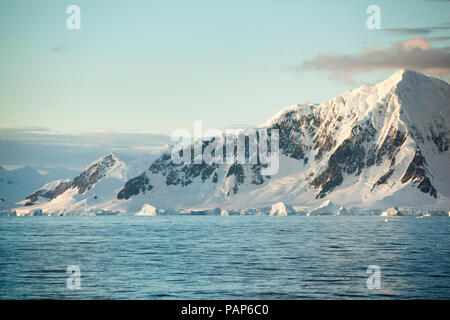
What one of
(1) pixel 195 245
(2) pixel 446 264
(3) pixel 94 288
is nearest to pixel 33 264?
(3) pixel 94 288

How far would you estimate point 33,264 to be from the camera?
68.4 meters

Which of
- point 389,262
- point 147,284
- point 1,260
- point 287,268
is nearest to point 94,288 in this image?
point 147,284

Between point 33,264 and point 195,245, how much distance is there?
3347 centimetres

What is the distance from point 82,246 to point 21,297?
48938 mm

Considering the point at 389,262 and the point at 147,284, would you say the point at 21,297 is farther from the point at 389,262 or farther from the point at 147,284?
the point at 389,262

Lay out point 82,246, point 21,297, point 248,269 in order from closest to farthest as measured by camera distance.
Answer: point 21,297 → point 248,269 → point 82,246

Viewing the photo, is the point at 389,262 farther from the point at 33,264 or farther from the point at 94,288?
the point at 33,264

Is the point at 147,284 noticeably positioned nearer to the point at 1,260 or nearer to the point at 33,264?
the point at 33,264

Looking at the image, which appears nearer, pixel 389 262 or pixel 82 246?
pixel 389 262
